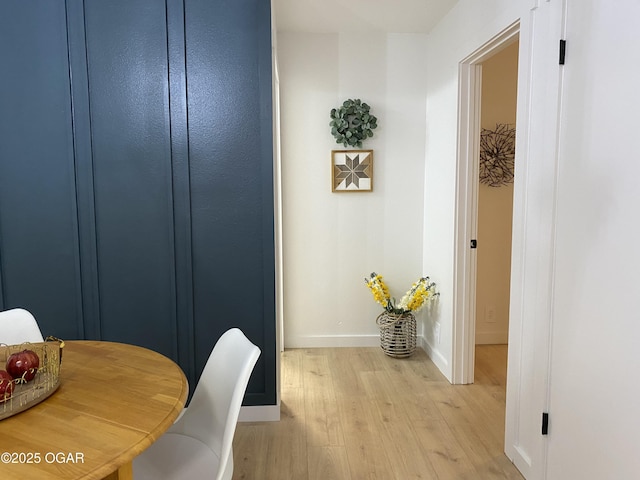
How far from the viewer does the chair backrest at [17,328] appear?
1.95 metres

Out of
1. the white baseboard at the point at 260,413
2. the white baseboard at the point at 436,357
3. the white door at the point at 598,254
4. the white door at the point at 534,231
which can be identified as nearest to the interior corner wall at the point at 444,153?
the white baseboard at the point at 436,357

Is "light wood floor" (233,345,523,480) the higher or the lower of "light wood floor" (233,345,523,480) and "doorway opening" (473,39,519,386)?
the lower

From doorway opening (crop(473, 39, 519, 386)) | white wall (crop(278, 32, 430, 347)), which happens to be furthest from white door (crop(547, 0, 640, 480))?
white wall (crop(278, 32, 430, 347))

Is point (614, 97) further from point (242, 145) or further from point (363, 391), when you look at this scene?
point (363, 391)

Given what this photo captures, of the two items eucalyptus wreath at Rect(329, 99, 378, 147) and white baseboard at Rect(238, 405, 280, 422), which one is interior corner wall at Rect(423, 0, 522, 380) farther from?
white baseboard at Rect(238, 405, 280, 422)

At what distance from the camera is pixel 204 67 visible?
257cm

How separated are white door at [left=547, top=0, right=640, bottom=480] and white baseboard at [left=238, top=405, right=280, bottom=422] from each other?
1453 millimetres

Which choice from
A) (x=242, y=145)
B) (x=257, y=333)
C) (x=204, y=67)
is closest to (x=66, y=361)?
(x=257, y=333)

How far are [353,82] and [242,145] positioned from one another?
157 cm

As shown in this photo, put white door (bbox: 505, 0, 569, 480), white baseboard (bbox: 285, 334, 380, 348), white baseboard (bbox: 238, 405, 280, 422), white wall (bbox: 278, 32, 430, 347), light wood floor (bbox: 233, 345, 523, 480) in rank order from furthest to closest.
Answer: white baseboard (bbox: 285, 334, 380, 348) → white wall (bbox: 278, 32, 430, 347) → white baseboard (bbox: 238, 405, 280, 422) → light wood floor (bbox: 233, 345, 523, 480) → white door (bbox: 505, 0, 569, 480)

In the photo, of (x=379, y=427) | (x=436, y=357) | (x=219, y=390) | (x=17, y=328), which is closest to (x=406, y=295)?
(x=436, y=357)

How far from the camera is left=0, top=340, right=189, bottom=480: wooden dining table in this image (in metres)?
1.00

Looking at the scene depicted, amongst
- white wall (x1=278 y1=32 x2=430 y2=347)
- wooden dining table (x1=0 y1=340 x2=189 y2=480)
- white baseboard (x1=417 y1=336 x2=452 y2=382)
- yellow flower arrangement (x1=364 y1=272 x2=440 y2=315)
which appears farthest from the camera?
white wall (x1=278 y1=32 x2=430 y2=347)

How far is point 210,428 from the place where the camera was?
1.62 m
